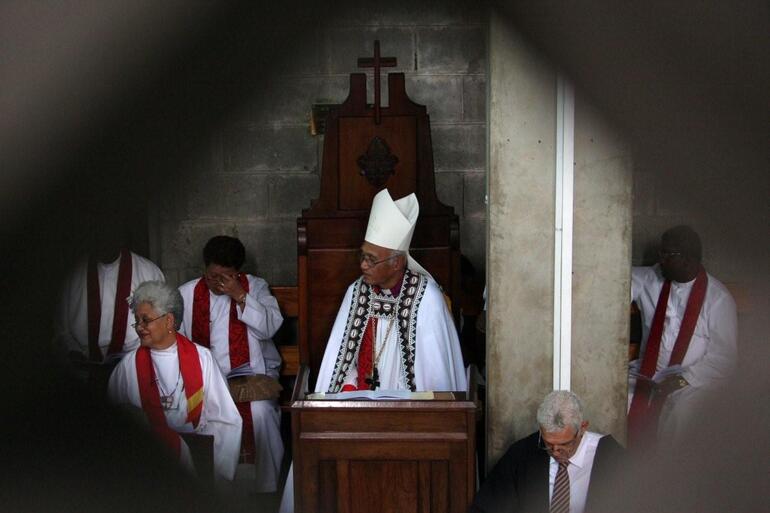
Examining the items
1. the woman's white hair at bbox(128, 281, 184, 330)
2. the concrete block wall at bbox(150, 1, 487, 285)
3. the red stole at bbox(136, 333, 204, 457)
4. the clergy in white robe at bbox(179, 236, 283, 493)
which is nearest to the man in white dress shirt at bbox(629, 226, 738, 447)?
the concrete block wall at bbox(150, 1, 487, 285)

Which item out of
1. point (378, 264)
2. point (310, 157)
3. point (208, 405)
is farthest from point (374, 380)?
point (310, 157)

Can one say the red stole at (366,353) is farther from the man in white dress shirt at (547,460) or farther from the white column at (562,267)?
the white column at (562,267)

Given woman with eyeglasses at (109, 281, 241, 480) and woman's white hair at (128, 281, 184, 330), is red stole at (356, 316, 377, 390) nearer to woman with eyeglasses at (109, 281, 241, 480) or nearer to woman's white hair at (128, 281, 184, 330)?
woman with eyeglasses at (109, 281, 241, 480)

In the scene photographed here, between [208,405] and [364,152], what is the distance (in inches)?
36.4

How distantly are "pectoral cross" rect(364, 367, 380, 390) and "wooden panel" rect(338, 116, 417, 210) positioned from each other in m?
0.52

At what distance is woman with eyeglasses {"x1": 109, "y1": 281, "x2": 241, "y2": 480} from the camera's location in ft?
9.23

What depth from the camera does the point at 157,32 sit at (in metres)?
0.48

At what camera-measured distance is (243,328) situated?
11.8 ft

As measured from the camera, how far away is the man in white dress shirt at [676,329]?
3154 millimetres

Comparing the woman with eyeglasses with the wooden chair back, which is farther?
the wooden chair back

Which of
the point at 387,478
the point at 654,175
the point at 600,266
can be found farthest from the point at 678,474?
the point at 387,478

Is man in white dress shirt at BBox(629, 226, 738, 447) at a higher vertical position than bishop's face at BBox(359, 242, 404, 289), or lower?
lower

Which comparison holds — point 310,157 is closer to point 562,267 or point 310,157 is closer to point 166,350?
point 166,350

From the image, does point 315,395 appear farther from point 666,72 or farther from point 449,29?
point 449,29
